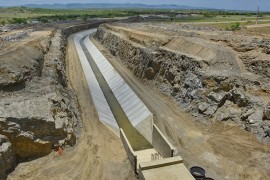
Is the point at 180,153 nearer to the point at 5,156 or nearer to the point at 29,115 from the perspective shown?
the point at 29,115

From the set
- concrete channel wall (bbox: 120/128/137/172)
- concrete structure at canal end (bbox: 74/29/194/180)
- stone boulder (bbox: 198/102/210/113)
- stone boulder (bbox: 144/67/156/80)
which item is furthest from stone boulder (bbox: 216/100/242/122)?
stone boulder (bbox: 144/67/156/80)

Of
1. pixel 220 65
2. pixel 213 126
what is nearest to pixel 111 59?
pixel 220 65

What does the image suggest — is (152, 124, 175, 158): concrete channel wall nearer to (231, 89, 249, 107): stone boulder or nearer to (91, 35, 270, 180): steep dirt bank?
(91, 35, 270, 180): steep dirt bank

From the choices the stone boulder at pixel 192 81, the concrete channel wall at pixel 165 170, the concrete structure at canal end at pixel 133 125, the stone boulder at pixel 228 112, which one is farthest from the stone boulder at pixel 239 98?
the concrete channel wall at pixel 165 170

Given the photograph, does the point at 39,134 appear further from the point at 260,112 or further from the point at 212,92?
the point at 260,112

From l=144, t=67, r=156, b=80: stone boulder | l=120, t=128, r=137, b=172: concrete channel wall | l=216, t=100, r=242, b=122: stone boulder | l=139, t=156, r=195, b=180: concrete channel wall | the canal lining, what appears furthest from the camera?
l=144, t=67, r=156, b=80: stone boulder

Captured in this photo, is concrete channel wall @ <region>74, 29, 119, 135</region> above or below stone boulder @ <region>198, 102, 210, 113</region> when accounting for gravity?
below

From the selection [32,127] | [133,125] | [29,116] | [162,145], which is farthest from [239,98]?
[29,116]
